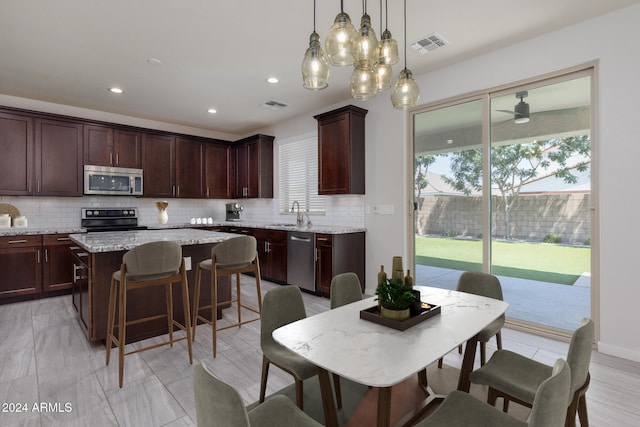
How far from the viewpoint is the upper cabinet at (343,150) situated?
14.7 ft

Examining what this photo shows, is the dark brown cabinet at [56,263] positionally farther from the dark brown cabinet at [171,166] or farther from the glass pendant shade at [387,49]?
the glass pendant shade at [387,49]

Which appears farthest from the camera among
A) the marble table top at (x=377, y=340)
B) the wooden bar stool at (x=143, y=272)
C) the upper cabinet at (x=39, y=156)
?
the upper cabinet at (x=39, y=156)

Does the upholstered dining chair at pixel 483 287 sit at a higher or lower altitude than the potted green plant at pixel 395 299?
lower

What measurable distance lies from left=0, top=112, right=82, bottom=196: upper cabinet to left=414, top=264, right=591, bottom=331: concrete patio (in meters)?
6.13

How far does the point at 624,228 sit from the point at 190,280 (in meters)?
4.04

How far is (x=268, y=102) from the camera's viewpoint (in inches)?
198

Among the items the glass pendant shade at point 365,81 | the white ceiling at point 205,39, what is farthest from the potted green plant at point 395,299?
the white ceiling at point 205,39

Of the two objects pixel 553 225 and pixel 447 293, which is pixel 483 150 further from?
pixel 447 293

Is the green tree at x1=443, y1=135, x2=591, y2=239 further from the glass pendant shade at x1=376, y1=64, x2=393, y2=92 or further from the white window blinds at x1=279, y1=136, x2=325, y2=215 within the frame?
the white window blinds at x1=279, y1=136, x2=325, y2=215

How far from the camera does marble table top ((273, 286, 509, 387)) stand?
1120 millimetres

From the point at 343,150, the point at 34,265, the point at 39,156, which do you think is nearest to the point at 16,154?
the point at 39,156

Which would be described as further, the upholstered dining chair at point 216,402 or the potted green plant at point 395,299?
the potted green plant at point 395,299

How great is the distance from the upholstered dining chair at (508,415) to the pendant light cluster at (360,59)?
1573 mm

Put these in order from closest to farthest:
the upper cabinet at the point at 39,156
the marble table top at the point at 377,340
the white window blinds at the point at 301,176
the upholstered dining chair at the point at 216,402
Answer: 1. the upholstered dining chair at the point at 216,402
2. the marble table top at the point at 377,340
3. the upper cabinet at the point at 39,156
4. the white window blinds at the point at 301,176
